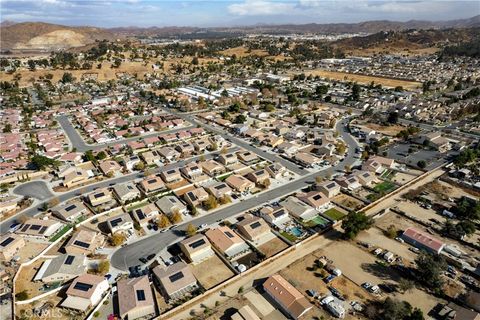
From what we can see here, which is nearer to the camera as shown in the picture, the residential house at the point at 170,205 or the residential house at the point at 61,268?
the residential house at the point at 61,268

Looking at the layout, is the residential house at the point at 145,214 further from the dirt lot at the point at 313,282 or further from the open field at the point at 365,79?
the open field at the point at 365,79

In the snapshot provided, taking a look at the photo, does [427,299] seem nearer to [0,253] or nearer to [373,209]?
[373,209]

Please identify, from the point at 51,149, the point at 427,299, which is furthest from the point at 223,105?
the point at 427,299

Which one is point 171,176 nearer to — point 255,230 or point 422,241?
point 255,230

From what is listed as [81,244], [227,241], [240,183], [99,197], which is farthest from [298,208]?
[99,197]

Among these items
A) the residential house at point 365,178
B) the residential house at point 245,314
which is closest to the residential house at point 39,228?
the residential house at point 245,314

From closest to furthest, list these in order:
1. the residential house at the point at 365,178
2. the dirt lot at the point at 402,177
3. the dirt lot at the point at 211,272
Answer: the dirt lot at the point at 211,272 < the residential house at the point at 365,178 < the dirt lot at the point at 402,177

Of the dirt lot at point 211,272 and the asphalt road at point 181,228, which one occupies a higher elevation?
the asphalt road at point 181,228
